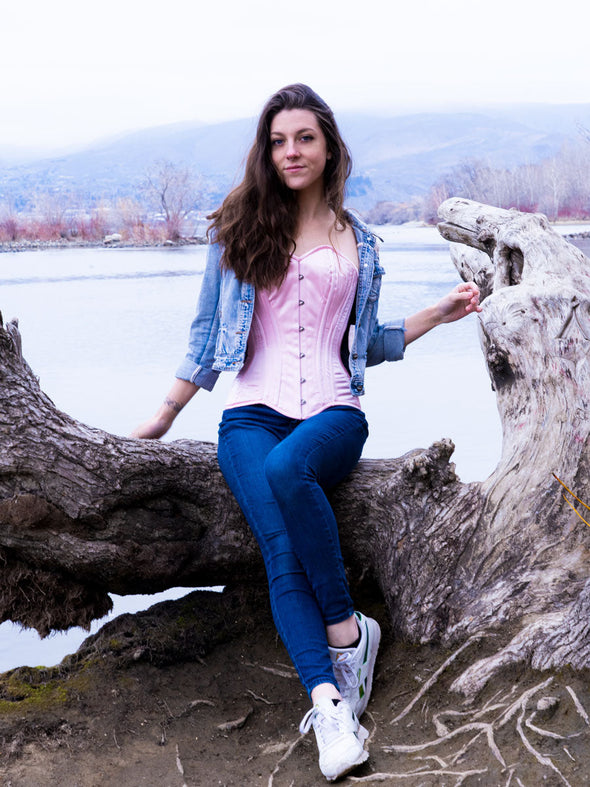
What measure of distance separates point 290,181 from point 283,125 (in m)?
0.14

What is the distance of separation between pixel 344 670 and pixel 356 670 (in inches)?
1.2

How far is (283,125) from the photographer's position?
2211mm

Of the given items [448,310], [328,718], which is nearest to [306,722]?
[328,718]

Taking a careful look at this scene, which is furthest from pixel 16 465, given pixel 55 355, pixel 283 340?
pixel 55 355

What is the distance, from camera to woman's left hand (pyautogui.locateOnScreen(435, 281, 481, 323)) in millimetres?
2307

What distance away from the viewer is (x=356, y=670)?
6.49 feet

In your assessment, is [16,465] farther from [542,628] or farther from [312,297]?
[542,628]

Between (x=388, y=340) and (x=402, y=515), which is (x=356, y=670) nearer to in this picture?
(x=402, y=515)

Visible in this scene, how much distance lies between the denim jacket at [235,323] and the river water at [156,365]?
0.96 ft

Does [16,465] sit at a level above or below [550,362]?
below

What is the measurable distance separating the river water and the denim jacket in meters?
0.29

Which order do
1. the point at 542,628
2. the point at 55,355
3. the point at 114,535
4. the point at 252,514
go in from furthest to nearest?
the point at 55,355
the point at 114,535
the point at 252,514
the point at 542,628

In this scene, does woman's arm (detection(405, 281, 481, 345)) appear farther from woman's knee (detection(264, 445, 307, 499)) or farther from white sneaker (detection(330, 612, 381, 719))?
white sneaker (detection(330, 612, 381, 719))

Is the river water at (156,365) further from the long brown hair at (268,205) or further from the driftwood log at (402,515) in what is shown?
the driftwood log at (402,515)
